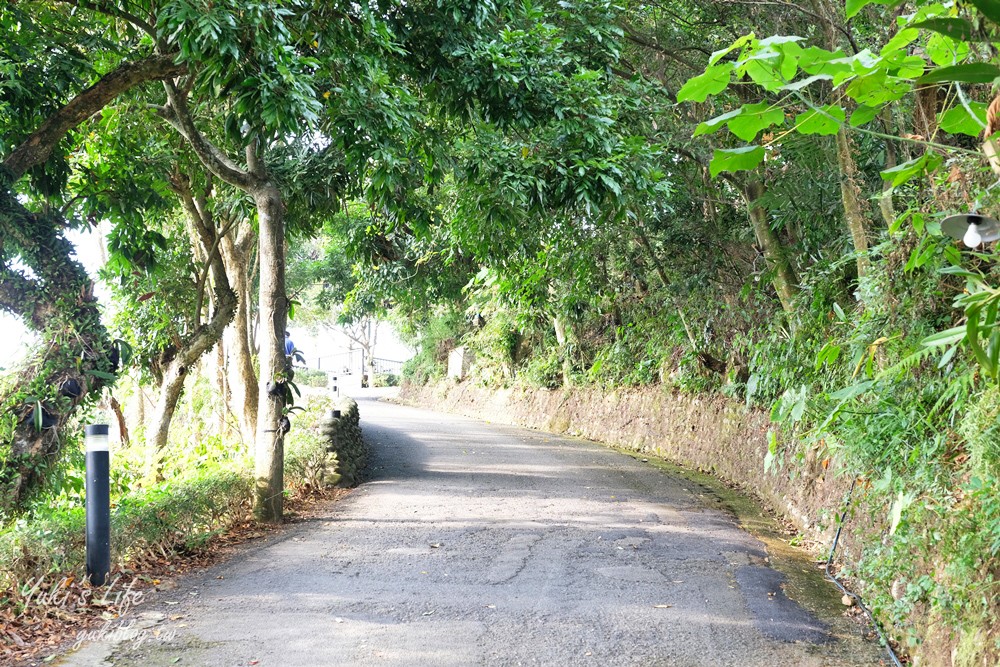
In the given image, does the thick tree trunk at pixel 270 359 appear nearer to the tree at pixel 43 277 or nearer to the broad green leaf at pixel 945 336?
the tree at pixel 43 277

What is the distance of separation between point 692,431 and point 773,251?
17.9ft

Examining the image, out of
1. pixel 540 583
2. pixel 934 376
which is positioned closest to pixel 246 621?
pixel 540 583

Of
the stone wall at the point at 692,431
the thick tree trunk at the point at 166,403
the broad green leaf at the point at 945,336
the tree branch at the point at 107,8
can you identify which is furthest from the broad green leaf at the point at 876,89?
the thick tree trunk at the point at 166,403

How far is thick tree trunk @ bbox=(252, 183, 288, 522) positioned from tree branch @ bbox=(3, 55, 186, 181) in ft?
7.32

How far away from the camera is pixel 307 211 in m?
12.3

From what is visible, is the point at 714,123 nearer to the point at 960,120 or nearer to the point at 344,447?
the point at 960,120

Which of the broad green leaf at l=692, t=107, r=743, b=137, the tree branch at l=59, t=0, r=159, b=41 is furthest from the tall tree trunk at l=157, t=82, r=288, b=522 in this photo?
the broad green leaf at l=692, t=107, r=743, b=137

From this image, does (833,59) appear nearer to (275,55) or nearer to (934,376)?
(934,376)

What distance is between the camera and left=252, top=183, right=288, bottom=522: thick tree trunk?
9.15 metres

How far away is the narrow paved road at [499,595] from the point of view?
519 centimetres

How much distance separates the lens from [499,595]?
646 cm

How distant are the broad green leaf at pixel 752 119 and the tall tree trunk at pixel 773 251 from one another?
28.6 feet

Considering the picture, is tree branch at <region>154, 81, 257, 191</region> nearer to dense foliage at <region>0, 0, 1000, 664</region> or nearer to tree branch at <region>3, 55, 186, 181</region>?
dense foliage at <region>0, 0, 1000, 664</region>

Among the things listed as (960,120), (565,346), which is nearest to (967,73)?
(960,120)
